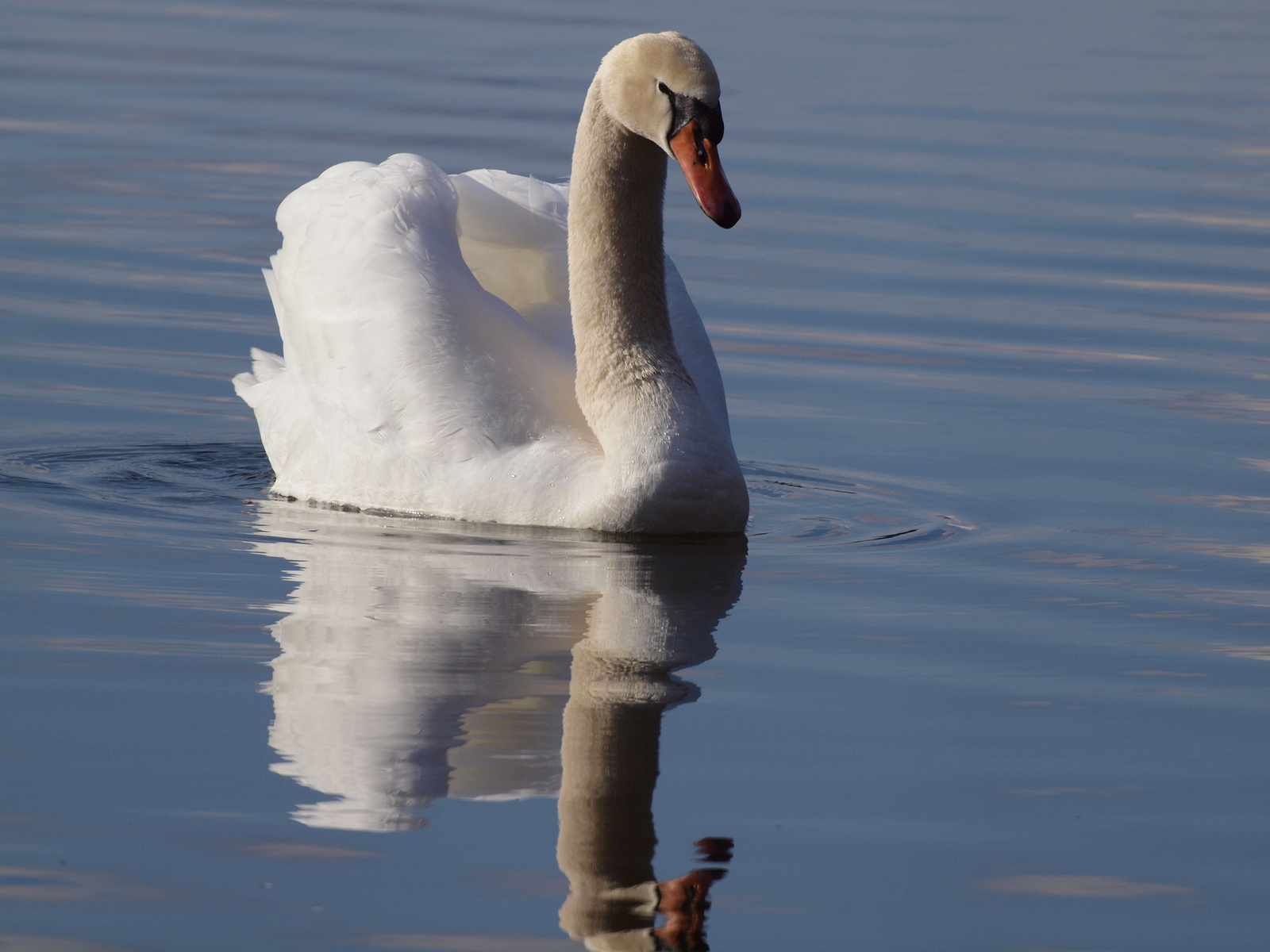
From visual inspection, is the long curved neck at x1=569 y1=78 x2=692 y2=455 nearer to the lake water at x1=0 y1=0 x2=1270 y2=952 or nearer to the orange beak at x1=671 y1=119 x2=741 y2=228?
the orange beak at x1=671 y1=119 x2=741 y2=228

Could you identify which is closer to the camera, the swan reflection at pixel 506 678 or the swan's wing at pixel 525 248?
the swan reflection at pixel 506 678

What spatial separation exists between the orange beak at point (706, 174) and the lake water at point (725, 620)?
1116 millimetres

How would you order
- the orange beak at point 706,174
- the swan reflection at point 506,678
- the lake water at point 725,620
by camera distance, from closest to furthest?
the lake water at point 725,620
the swan reflection at point 506,678
the orange beak at point 706,174

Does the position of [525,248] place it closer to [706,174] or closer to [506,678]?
[706,174]

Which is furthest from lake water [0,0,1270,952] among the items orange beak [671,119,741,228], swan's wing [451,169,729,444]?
orange beak [671,119,741,228]

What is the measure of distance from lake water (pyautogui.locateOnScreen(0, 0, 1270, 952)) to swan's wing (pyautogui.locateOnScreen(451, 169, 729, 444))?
0.94m

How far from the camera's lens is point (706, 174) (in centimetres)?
712

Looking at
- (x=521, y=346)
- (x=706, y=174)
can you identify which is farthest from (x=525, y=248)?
(x=706, y=174)

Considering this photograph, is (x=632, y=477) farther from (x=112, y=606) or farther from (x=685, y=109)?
(x=112, y=606)

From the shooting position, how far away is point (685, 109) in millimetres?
7230

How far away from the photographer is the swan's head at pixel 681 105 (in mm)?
7109

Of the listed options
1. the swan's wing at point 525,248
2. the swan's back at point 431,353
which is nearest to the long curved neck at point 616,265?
the swan's back at point 431,353

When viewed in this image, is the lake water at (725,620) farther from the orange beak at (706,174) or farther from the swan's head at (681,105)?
the swan's head at (681,105)

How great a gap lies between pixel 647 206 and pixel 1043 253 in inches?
214
